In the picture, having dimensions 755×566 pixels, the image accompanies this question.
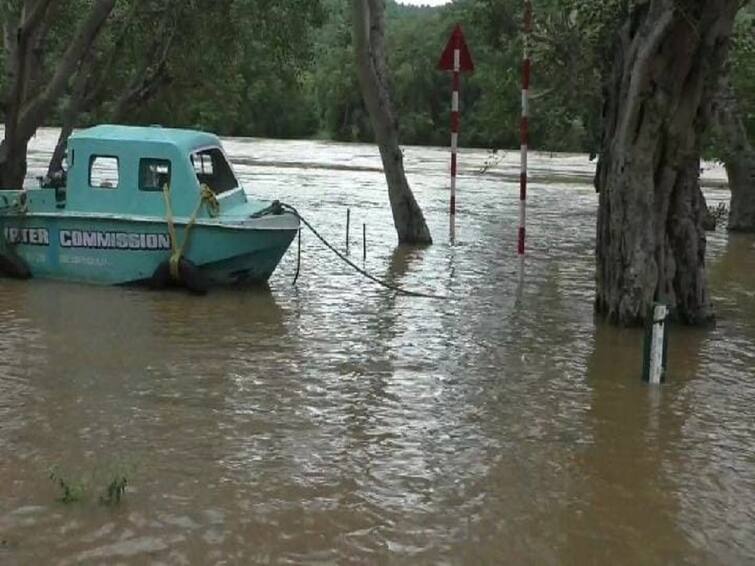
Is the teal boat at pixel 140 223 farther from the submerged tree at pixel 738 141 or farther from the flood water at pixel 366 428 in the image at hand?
the submerged tree at pixel 738 141

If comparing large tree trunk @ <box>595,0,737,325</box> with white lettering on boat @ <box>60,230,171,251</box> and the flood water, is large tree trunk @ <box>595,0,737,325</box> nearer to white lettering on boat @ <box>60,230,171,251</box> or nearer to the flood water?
the flood water

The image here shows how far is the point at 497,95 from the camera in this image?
22.2 m

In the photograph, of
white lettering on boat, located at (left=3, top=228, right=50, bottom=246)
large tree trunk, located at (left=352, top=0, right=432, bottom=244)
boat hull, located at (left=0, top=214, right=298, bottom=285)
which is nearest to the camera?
boat hull, located at (left=0, top=214, right=298, bottom=285)

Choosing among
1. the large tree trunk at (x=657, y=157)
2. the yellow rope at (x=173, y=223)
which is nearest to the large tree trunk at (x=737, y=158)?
the large tree trunk at (x=657, y=157)

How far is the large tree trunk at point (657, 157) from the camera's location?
10.4 meters

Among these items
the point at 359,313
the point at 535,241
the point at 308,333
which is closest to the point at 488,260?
the point at 535,241

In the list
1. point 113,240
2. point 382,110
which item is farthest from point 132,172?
point 382,110

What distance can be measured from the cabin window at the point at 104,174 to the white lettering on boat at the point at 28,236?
78cm

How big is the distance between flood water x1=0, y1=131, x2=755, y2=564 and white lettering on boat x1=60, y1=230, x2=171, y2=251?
1.59ft

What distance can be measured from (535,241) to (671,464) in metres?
13.2

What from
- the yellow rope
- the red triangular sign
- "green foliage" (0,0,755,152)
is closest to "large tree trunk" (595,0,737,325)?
"green foliage" (0,0,755,152)

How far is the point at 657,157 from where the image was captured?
11.0 m

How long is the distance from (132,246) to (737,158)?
13291 mm

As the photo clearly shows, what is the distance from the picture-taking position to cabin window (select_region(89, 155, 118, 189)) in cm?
1325
